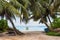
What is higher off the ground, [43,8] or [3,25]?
[43,8]

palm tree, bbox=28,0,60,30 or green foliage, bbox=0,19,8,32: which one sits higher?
palm tree, bbox=28,0,60,30

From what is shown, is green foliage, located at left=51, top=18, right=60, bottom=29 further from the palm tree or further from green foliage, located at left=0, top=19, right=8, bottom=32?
green foliage, located at left=0, top=19, right=8, bottom=32

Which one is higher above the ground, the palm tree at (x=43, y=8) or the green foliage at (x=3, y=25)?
the palm tree at (x=43, y=8)

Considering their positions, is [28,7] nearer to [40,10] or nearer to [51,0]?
[40,10]

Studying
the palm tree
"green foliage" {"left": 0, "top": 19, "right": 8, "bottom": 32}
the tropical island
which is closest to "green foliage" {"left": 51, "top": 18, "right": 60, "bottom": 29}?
the tropical island

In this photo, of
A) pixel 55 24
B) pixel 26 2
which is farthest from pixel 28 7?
pixel 55 24

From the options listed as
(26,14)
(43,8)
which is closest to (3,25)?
(26,14)

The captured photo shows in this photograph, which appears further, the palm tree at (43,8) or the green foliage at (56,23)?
the green foliage at (56,23)

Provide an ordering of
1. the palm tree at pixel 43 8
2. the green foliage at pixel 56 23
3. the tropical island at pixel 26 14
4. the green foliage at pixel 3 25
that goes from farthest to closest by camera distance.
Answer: the green foliage at pixel 3 25
the green foliage at pixel 56 23
the palm tree at pixel 43 8
the tropical island at pixel 26 14

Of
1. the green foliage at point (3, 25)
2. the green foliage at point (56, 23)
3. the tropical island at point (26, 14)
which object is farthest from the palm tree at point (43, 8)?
the green foliage at point (3, 25)

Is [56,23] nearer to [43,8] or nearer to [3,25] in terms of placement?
[43,8]

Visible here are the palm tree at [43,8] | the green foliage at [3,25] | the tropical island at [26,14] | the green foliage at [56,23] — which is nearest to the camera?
the tropical island at [26,14]

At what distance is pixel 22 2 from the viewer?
20.5 metres

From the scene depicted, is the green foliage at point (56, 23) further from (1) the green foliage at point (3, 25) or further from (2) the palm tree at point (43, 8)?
(1) the green foliage at point (3, 25)
